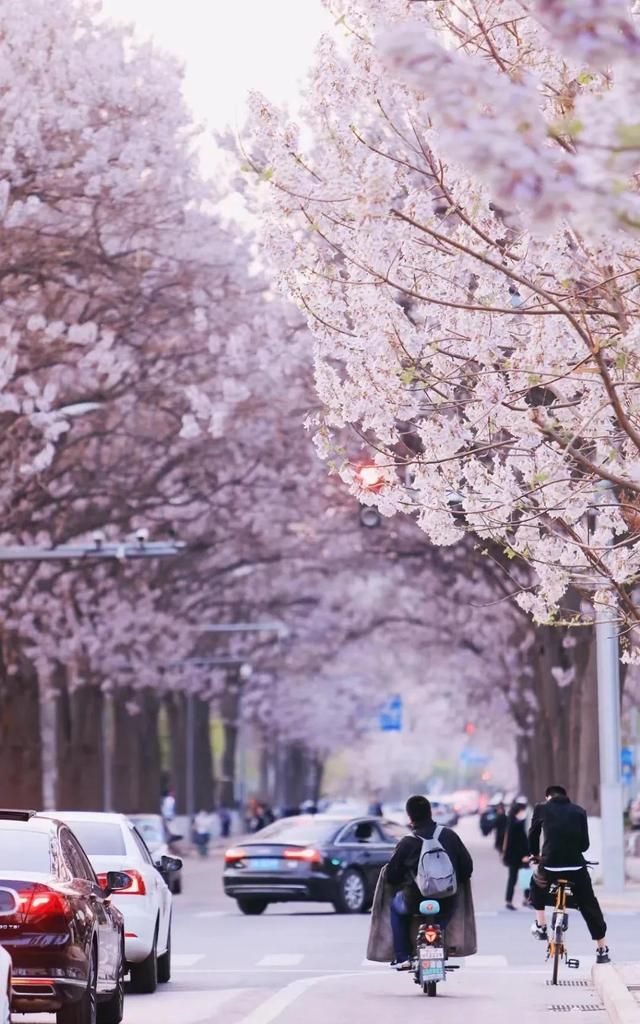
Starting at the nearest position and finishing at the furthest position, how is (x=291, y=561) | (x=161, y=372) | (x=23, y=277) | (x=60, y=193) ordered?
(x=60, y=193) → (x=23, y=277) → (x=161, y=372) → (x=291, y=561)

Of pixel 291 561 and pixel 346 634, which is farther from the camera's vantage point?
pixel 346 634

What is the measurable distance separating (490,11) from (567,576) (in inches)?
176

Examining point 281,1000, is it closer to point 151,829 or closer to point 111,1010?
point 111,1010

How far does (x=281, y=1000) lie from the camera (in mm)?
17344

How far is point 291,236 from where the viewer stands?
14859 mm

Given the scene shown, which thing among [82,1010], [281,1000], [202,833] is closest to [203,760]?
[202,833]

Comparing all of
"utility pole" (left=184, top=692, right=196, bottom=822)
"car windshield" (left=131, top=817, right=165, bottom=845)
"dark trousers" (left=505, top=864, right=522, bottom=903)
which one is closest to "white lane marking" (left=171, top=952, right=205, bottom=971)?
"dark trousers" (left=505, top=864, right=522, bottom=903)

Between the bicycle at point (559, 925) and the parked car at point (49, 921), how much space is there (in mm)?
5245

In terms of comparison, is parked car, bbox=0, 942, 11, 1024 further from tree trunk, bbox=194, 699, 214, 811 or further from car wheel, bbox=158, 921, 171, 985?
tree trunk, bbox=194, 699, 214, 811

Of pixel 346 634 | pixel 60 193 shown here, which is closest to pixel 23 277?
pixel 60 193

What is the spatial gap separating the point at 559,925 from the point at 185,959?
5679mm

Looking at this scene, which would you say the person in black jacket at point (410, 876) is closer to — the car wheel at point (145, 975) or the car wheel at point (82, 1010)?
the car wheel at point (145, 975)

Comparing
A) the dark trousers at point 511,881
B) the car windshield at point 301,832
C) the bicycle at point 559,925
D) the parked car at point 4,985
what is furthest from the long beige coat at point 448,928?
the dark trousers at point 511,881

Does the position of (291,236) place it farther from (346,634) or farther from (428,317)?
(346,634)
